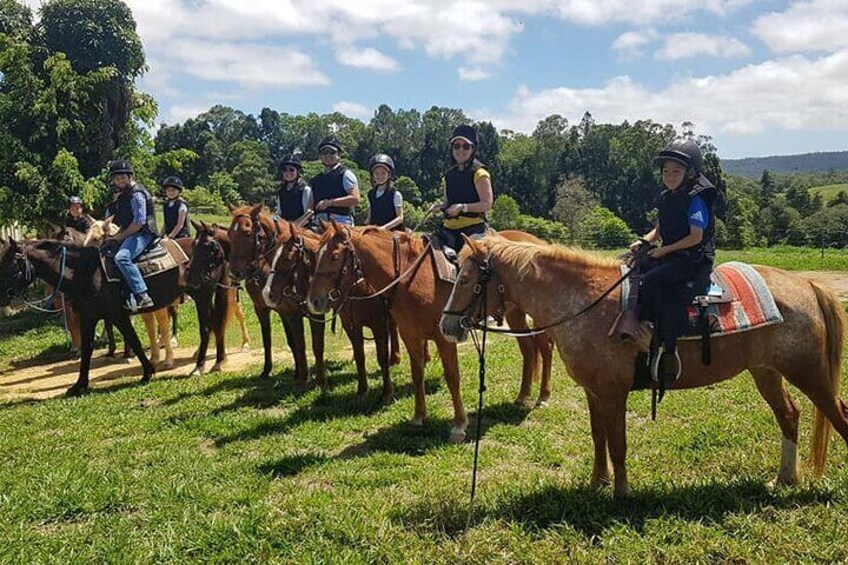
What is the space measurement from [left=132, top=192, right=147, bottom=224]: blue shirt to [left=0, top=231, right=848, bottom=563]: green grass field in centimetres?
306

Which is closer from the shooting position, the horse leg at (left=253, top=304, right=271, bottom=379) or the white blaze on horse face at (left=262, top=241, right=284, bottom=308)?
the white blaze on horse face at (left=262, top=241, right=284, bottom=308)

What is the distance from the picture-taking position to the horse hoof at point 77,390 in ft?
30.6

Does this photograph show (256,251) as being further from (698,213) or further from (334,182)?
(698,213)

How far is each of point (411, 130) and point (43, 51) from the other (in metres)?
81.3

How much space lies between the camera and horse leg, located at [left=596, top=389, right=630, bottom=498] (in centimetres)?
474

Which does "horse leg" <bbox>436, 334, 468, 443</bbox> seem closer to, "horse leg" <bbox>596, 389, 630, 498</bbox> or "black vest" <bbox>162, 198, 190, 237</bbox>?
"horse leg" <bbox>596, 389, 630, 498</bbox>

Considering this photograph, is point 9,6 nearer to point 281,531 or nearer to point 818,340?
point 281,531

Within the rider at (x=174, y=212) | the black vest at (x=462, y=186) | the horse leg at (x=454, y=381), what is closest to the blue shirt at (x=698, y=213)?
the black vest at (x=462, y=186)

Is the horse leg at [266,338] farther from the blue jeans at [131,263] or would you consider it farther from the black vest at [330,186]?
the black vest at [330,186]

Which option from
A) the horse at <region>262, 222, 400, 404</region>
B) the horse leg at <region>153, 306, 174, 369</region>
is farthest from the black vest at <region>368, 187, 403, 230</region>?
the horse leg at <region>153, 306, 174, 369</region>

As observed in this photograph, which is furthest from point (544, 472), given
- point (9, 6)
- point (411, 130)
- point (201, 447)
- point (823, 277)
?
point (411, 130)

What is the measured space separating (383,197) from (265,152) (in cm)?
8406

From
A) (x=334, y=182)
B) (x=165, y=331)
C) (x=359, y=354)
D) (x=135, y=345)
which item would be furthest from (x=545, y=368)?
(x=165, y=331)

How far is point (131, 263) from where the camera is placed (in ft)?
32.4
